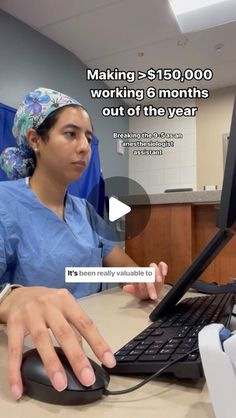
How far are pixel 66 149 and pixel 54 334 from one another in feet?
1.91

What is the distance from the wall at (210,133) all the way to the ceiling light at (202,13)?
0.85 metres

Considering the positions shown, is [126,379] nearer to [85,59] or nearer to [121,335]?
[121,335]

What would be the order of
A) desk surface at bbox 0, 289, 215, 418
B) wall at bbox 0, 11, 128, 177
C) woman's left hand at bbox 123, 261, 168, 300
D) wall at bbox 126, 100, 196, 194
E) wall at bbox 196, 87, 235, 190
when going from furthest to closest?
1. wall at bbox 126, 100, 196, 194
2. wall at bbox 196, 87, 235, 190
3. wall at bbox 0, 11, 128, 177
4. woman's left hand at bbox 123, 261, 168, 300
5. desk surface at bbox 0, 289, 215, 418

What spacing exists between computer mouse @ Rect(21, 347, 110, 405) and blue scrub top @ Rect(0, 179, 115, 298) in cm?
42

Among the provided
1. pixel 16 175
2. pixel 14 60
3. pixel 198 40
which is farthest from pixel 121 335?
pixel 198 40

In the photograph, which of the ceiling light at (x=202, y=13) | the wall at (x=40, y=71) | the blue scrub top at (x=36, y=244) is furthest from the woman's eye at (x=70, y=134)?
the ceiling light at (x=202, y=13)

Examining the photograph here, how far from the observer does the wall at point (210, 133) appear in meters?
2.72

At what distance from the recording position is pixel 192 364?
0.23 meters

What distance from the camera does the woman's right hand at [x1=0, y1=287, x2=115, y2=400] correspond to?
0.21m

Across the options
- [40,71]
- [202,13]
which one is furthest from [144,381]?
[202,13]

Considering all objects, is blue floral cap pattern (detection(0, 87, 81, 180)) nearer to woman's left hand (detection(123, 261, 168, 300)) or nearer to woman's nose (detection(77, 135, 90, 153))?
woman's nose (detection(77, 135, 90, 153))

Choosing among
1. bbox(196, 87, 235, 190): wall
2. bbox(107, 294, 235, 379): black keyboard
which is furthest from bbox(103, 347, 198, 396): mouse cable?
bbox(196, 87, 235, 190): wall
